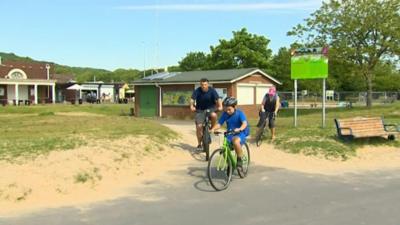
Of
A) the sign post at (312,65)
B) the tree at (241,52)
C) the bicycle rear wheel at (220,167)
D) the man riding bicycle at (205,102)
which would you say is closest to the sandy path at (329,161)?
the man riding bicycle at (205,102)

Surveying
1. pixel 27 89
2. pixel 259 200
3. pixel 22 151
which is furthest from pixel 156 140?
pixel 27 89

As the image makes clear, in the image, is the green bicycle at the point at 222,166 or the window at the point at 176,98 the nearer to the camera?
the green bicycle at the point at 222,166

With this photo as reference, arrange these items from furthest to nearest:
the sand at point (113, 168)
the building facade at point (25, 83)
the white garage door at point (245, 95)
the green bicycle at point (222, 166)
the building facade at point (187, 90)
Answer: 1. the building facade at point (25, 83)
2. the white garage door at point (245, 95)
3. the building facade at point (187, 90)
4. the green bicycle at point (222, 166)
5. the sand at point (113, 168)

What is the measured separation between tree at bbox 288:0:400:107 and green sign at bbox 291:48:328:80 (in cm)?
1978

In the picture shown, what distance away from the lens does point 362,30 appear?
118 feet

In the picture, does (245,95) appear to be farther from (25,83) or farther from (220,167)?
(25,83)

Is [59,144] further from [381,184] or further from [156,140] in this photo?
[381,184]

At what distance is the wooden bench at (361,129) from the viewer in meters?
13.4

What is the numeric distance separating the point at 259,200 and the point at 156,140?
499 centimetres

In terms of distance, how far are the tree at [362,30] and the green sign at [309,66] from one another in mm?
19776

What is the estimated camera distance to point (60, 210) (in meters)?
7.23

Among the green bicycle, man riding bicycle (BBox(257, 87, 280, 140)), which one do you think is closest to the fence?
man riding bicycle (BBox(257, 87, 280, 140))

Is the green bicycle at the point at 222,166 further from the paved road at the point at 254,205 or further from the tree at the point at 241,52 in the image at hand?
the tree at the point at 241,52

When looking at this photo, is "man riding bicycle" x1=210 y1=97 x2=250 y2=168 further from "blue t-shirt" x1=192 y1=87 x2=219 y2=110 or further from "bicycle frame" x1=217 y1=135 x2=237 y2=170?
"blue t-shirt" x1=192 y1=87 x2=219 y2=110
